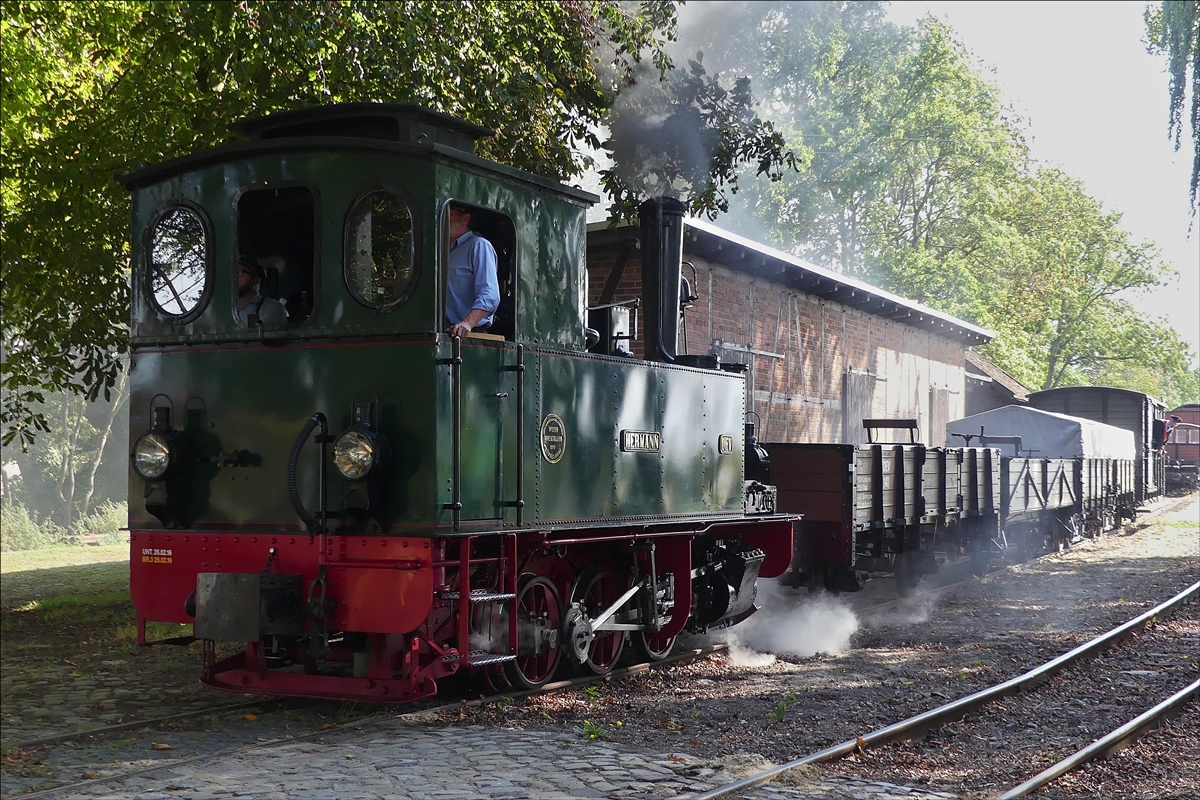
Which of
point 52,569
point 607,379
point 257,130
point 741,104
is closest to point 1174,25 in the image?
point 741,104

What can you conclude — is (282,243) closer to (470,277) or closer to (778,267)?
(470,277)

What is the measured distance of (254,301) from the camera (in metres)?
6.30

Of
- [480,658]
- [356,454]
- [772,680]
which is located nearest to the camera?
[356,454]

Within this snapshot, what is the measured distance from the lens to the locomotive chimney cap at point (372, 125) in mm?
6148

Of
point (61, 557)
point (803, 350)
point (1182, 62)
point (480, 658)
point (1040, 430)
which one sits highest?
point (1182, 62)

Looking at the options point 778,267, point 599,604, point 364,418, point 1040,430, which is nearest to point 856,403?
point 1040,430

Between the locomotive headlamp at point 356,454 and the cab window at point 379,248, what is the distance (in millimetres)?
687

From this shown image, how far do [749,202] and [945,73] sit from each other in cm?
794

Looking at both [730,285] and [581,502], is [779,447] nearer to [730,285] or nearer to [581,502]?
[730,285]

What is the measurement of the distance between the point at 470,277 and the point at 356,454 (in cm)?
113

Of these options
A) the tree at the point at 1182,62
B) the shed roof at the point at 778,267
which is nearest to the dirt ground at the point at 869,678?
the shed roof at the point at 778,267

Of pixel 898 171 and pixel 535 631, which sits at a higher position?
pixel 898 171

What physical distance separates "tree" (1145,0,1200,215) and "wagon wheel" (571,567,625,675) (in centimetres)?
1319

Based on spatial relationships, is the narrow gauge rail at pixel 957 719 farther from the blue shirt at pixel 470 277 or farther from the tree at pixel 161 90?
the tree at pixel 161 90
